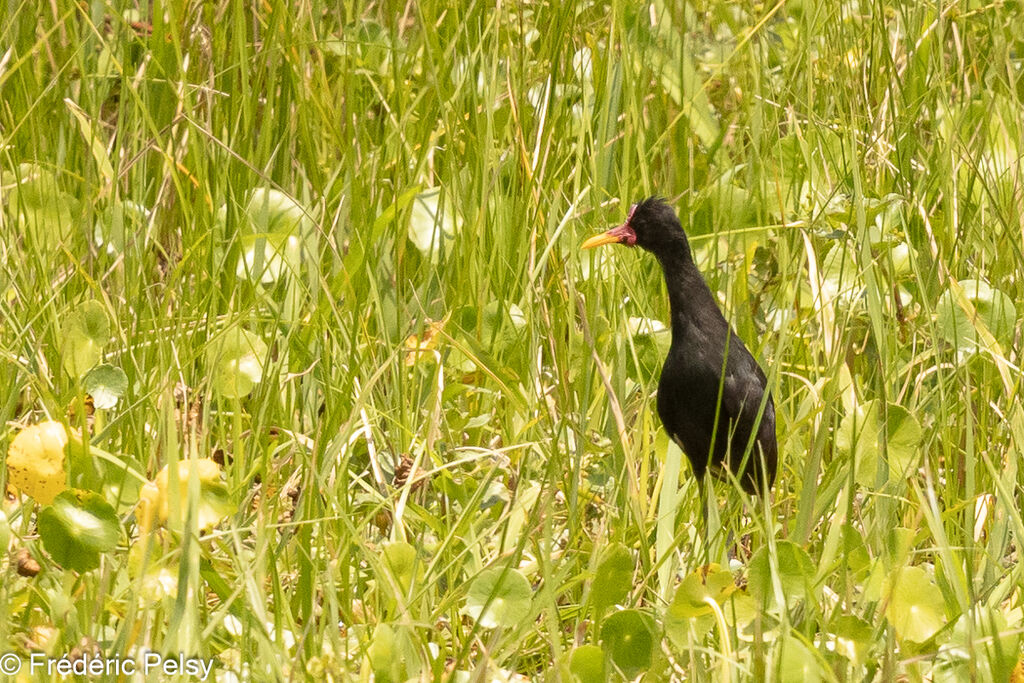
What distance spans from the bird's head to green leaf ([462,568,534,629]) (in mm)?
1192

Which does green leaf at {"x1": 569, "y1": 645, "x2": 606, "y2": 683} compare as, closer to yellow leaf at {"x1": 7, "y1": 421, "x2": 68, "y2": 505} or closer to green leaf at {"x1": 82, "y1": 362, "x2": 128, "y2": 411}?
yellow leaf at {"x1": 7, "y1": 421, "x2": 68, "y2": 505}

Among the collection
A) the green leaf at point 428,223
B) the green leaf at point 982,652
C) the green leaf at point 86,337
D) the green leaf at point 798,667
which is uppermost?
the green leaf at point 428,223

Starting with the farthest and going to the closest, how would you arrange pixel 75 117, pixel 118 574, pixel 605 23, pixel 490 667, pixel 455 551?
pixel 605 23, pixel 75 117, pixel 455 551, pixel 118 574, pixel 490 667

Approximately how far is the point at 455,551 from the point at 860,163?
1.61 meters

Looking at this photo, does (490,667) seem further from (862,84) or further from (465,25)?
(862,84)

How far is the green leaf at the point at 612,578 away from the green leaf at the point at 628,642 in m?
0.10

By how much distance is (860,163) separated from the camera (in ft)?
12.0

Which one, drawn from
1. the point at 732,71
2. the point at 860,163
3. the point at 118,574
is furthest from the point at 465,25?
the point at 118,574

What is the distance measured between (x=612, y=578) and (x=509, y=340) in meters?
1.07

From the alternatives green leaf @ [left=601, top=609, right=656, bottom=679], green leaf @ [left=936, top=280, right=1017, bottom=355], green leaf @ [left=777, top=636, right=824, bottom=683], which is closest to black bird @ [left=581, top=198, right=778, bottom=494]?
green leaf @ [left=936, top=280, right=1017, bottom=355]

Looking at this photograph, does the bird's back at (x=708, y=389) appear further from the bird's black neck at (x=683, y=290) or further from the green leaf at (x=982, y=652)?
the green leaf at (x=982, y=652)

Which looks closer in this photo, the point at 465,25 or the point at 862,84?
the point at 465,25

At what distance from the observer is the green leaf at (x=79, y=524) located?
229 centimetres

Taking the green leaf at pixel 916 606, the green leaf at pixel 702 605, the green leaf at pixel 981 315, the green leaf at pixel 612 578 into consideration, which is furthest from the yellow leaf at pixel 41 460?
the green leaf at pixel 981 315
